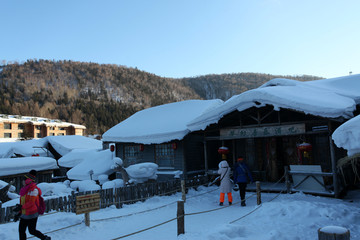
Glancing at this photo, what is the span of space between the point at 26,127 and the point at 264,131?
65374mm

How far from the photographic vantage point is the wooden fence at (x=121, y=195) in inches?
361

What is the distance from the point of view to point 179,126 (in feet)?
51.1

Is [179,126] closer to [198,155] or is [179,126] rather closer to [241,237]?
[198,155]

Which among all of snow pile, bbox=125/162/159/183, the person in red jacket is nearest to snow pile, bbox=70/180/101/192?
snow pile, bbox=125/162/159/183

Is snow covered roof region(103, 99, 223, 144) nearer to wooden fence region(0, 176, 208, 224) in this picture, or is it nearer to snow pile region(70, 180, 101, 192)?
wooden fence region(0, 176, 208, 224)

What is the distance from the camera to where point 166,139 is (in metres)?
15.3

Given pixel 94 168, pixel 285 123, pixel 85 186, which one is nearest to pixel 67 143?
pixel 94 168

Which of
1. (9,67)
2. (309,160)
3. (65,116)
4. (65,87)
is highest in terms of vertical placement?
(9,67)

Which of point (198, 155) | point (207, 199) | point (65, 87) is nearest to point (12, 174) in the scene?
point (198, 155)

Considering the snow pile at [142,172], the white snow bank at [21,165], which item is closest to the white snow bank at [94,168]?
the white snow bank at [21,165]

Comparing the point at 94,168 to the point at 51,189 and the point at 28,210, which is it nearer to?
the point at 51,189

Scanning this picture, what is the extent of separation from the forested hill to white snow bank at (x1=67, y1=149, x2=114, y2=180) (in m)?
70.0

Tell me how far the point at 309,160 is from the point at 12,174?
17038mm

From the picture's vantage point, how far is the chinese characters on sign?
1149 cm
